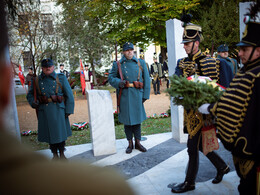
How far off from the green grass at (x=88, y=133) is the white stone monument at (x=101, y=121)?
143 centimetres

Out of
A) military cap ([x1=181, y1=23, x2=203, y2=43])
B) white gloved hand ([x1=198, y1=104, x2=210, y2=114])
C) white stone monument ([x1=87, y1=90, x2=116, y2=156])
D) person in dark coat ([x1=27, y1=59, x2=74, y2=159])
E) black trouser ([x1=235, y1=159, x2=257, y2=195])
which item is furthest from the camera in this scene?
white stone monument ([x1=87, y1=90, x2=116, y2=156])

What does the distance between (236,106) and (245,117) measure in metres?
0.12

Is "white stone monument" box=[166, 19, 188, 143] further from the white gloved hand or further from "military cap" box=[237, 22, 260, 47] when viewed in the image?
"military cap" box=[237, 22, 260, 47]

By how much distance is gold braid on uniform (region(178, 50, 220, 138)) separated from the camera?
3.35 meters

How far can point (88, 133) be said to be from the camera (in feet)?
25.2

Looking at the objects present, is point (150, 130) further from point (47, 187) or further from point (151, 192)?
point (47, 187)

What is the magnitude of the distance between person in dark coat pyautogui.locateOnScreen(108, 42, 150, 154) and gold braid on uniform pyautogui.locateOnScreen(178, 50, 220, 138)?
1.66 meters

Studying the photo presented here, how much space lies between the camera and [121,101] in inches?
214

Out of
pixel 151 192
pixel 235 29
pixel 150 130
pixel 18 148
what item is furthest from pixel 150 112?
pixel 18 148

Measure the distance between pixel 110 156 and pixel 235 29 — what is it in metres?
14.1

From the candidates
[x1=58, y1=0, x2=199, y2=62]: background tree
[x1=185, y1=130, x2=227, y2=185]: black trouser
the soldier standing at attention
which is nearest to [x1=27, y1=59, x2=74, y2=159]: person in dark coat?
[x1=185, y1=130, x2=227, y2=185]: black trouser

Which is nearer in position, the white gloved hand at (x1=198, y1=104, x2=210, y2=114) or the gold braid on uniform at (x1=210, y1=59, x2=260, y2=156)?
the gold braid on uniform at (x1=210, y1=59, x2=260, y2=156)

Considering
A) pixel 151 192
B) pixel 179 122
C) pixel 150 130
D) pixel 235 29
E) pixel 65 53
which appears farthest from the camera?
pixel 65 53

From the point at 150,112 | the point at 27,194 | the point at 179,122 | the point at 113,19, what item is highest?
the point at 113,19
